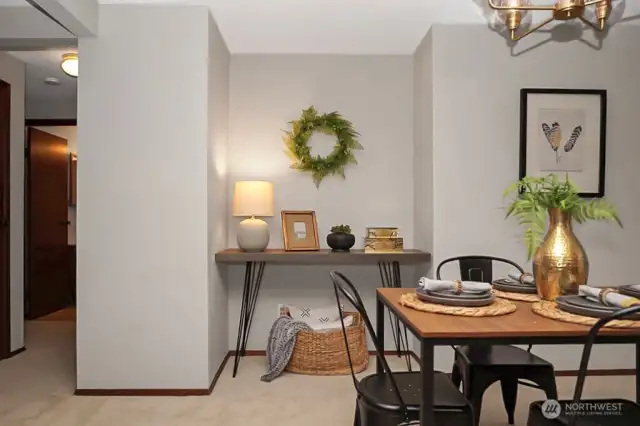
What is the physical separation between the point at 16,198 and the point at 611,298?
4.09 metres

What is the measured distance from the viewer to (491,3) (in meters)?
2.96

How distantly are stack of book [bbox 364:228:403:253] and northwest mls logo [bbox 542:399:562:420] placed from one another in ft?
6.78

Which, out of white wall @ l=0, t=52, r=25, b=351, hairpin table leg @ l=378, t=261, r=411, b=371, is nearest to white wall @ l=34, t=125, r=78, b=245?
white wall @ l=0, t=52, r=25, b=351

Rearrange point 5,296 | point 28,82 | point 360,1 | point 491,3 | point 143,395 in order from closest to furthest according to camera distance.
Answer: point 491,3 → point 143,395 → point 360,1 → point 5,296 → point 28,82

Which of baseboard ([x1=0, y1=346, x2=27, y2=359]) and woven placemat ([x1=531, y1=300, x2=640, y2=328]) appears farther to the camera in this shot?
baseboard ([x1=0, y1=346, x2=27, y2=359])

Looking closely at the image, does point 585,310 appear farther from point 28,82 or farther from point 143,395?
point 28,82

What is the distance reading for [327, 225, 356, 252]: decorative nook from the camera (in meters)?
3.81

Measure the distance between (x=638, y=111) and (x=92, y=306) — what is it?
3673 mm

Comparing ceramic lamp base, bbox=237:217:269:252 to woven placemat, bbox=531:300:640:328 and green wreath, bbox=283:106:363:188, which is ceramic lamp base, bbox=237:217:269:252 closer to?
green wreath, bbox=283:106:363:188

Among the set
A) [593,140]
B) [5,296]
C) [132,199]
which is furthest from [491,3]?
[5,296]

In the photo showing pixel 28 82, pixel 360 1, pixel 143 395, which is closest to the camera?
pixel 143 395

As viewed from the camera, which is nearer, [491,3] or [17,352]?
[491,3]

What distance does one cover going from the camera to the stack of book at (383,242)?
380 centimetres

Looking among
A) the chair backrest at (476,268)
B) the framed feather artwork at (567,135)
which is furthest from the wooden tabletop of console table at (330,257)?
the framed feather artwork at (567,135)
